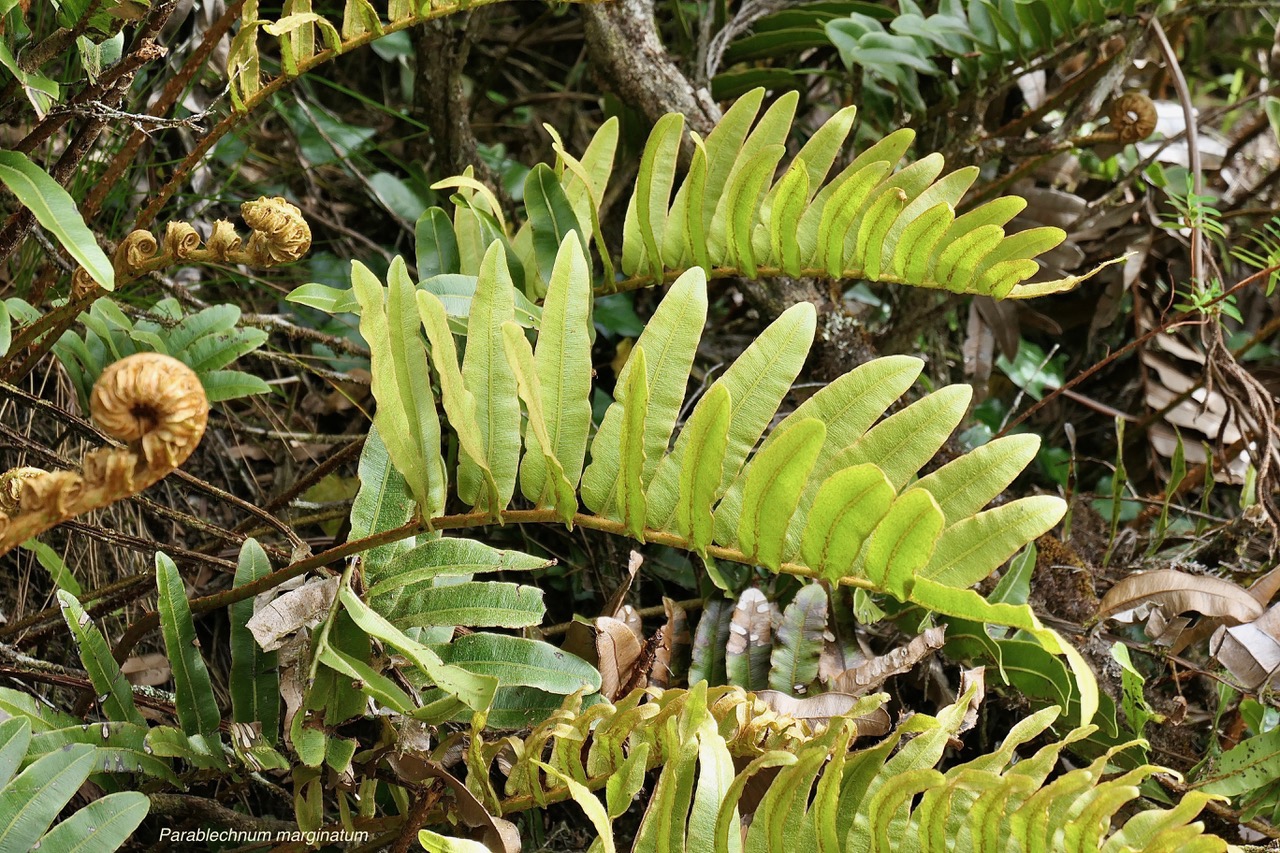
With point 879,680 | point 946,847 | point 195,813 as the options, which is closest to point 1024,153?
point 879,680

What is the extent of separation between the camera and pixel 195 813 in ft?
3.61

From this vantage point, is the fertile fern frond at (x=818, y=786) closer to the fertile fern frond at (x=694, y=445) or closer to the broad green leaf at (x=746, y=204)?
the fertile fern frond at (x=694, y=445)

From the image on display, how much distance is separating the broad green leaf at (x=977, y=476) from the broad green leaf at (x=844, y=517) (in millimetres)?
75

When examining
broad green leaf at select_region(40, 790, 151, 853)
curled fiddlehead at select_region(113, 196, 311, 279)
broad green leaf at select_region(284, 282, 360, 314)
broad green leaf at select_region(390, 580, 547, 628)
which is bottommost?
broad green leaf at select_region(40, 790, 151, 853)

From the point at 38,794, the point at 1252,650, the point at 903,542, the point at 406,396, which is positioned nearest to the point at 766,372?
the point at 903,542

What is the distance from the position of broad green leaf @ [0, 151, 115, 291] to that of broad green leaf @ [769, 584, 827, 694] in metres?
0.80

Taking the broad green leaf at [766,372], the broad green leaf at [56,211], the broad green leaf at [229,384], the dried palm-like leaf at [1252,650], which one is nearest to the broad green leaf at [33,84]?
the broad green leaf at [56,211]

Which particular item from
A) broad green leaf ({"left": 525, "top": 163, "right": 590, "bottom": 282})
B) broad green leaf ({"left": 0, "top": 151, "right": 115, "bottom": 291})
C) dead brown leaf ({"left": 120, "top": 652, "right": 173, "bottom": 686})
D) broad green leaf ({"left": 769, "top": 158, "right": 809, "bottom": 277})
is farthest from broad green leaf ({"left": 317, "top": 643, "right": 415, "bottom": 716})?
broad green leaf ({"left": 769, "top": 158, "right": 809, "bottom": 277})

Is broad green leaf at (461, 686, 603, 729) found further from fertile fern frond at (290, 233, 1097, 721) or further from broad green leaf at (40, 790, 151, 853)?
broad green leaf at (40, 790, 151, 853)

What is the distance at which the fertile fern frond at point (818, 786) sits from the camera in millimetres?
904

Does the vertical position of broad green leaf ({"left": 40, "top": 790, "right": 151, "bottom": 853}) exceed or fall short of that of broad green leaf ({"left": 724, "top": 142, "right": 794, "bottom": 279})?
it falls short

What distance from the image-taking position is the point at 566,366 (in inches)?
36.8

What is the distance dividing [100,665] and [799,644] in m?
0.73

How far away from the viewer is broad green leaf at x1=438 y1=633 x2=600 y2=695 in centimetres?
96
